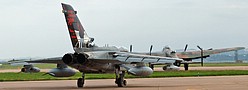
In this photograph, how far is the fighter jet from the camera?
2716cm

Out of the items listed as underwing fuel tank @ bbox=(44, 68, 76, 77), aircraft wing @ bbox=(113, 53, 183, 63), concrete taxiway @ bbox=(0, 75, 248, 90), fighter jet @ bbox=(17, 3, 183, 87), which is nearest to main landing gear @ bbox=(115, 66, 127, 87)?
fighter jet @ bbox=(17, 3, 183, 87)

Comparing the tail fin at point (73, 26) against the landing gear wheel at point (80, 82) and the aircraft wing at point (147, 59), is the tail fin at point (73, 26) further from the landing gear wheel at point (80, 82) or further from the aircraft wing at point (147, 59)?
the aircraft wing at point (147, 59)

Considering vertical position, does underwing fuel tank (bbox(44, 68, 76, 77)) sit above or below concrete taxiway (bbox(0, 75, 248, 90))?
above

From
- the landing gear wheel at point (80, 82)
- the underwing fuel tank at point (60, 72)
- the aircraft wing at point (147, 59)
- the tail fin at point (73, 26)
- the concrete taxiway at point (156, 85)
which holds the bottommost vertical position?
the concrete taxiway at point (156, 85)

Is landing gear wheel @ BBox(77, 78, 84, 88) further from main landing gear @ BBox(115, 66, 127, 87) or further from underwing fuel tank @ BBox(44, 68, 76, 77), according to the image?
main landing gear @ BBox(115, 66, 127, 87)

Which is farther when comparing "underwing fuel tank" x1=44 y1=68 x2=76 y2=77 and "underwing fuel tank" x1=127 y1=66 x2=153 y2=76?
"underwing fuel tank" x1=44 y1=68 x2=76 y2=77

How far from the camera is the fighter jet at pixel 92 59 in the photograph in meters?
27.2

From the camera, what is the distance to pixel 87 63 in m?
27.2

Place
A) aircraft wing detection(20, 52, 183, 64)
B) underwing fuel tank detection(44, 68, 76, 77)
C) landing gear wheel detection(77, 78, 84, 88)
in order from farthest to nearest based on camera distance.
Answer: underwing fuel tank detection(44, 68, 76, 77), landing gear wheel detection(77, 78, 84, 88), aircraft wing detection(20, 52, 183, 64)

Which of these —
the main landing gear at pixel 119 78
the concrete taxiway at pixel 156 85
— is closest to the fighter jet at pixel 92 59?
the main landing gear at pixel 119 78

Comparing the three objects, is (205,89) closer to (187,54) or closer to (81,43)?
(81,43)

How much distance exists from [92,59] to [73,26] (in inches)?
101

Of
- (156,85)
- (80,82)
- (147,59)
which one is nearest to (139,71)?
(147,59)

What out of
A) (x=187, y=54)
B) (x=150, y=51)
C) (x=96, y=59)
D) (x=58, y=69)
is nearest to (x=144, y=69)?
(x=96, y=59)
